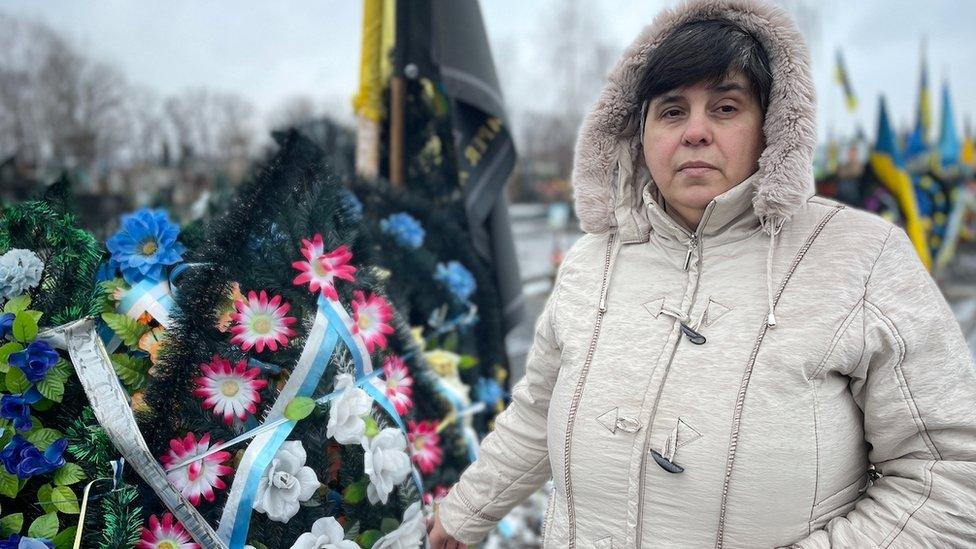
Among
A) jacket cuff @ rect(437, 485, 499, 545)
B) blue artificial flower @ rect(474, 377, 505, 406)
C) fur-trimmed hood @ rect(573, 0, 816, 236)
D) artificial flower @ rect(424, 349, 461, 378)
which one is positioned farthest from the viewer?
blue artificial flower @ rect(474, 377, 505, 406)

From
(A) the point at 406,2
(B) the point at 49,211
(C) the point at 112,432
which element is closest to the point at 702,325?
(C) the point at 112,432

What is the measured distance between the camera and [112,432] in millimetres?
1397

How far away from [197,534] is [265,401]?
12.5 inches

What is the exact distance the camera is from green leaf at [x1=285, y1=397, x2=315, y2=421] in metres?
1.52

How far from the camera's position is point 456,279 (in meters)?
3.01

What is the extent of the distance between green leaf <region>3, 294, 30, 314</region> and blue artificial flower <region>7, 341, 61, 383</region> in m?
0.12

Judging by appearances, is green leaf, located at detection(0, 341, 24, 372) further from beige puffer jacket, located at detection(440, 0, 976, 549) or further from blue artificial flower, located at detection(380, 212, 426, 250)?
blue artificial flower, located at detection(380, 212, 426, 250)

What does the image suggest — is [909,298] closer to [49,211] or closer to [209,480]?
[209,480]

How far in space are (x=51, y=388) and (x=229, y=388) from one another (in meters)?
0.38

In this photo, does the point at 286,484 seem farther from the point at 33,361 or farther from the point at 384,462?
the point at 33,361

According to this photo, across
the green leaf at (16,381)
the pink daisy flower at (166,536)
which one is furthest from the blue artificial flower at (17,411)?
the pink daisy flower at (166,536)

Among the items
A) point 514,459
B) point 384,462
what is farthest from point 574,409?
point 384,462

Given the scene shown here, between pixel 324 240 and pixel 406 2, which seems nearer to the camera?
pixel 324 240

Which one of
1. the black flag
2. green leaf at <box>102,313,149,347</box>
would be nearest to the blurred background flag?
the black flag
